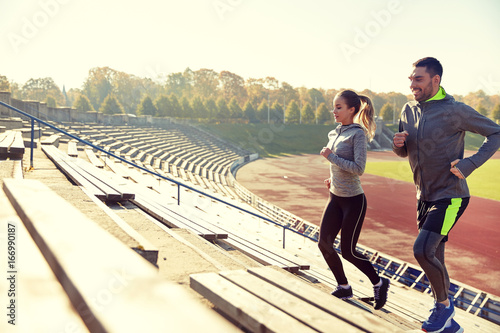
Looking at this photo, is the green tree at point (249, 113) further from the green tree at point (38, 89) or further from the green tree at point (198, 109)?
the green tree at point (38, 89)

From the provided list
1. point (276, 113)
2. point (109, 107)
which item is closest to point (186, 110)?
point (109, 107)

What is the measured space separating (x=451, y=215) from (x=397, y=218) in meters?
18.5

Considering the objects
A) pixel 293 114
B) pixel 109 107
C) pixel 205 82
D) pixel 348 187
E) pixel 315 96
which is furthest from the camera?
pixel 315 96

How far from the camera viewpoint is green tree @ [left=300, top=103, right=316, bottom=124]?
86.8 m

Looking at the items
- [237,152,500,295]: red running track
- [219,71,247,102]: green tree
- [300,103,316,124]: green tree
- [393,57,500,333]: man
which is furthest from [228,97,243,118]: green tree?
[393,57,500,333]: man

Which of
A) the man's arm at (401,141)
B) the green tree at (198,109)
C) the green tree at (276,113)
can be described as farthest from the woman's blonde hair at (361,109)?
the green tree at (276,113)

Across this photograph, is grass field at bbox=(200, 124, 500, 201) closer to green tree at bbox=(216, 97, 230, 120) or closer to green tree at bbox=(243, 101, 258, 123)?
green tree at bbox=(216, 97, 230, 120)

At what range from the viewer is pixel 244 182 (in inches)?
1249

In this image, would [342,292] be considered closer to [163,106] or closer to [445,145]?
[445,145]

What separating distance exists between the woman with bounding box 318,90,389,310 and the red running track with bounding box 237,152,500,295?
10395 millimetres

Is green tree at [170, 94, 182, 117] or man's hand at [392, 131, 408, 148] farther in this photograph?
green tree at [170, 94, 182, 117]

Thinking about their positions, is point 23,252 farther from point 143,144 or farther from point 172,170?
point 143,144

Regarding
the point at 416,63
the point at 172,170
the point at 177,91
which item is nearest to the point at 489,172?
the point at 172,170

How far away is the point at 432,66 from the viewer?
10.6 feet
